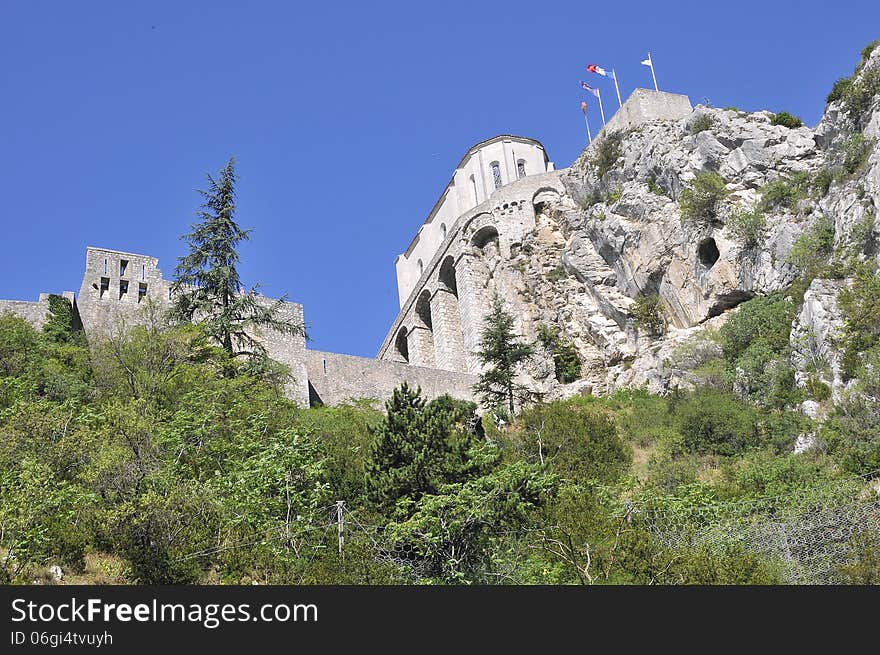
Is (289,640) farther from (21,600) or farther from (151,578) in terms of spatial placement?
(151,578)

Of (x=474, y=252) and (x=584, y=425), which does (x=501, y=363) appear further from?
(x=474, y=252)

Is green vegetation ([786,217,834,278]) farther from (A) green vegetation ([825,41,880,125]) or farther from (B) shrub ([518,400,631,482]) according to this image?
(B) shrub ([518,400,631,482])

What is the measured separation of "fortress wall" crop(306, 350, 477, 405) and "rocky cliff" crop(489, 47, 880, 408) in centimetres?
416

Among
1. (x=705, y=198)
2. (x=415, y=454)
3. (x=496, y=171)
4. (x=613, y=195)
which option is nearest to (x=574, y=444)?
(x=415, y=454)

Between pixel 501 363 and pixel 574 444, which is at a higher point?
pixel 501 363

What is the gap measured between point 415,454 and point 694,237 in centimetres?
1994

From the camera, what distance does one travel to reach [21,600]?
880 centimetres

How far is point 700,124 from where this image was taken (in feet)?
115

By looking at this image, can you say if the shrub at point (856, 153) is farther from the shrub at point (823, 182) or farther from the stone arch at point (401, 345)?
the stone arch at point (401, 345)

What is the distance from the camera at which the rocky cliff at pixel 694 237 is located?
27.9 metres

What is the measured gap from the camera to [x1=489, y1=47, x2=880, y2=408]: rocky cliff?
2786cm

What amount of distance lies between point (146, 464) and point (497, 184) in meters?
32.4

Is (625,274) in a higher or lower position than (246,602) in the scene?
higher

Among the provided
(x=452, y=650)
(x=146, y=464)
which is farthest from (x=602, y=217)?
(x=452, y=650)
